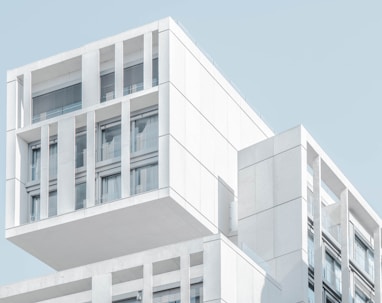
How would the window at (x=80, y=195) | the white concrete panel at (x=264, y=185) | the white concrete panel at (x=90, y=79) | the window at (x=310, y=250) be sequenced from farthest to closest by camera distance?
the white concrete panel at (x=90, y=79), the window at (x=80, y=195), the white concrete panel at (x=264, y=185), the window at (x=310, y=250)

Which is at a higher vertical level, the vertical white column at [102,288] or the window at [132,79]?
the window at [132,79]

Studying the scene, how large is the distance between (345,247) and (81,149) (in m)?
16.7

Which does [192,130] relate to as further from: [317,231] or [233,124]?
[317,231]

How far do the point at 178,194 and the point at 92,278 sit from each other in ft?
29.4

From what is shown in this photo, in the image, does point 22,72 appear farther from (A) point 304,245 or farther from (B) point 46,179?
(A) point 304,245

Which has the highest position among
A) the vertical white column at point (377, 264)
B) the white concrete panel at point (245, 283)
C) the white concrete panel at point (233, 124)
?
the white concrete panel at point (233, 124)

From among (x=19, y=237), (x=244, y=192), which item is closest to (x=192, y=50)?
(x=244, y=192)

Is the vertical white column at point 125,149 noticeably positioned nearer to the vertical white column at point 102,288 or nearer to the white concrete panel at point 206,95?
the white concrete panel at point 206,95

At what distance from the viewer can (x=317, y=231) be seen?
90.0 meters

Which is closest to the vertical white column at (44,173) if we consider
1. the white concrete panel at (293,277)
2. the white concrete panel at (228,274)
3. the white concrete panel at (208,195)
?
the white concrete panel at (208,195)

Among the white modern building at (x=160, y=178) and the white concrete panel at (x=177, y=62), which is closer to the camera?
the white modern building at (x=160, y=178)

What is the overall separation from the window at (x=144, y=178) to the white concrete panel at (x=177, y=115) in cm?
218

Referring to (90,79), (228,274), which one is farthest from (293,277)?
(90,79)

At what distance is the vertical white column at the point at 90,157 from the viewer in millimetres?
91562
